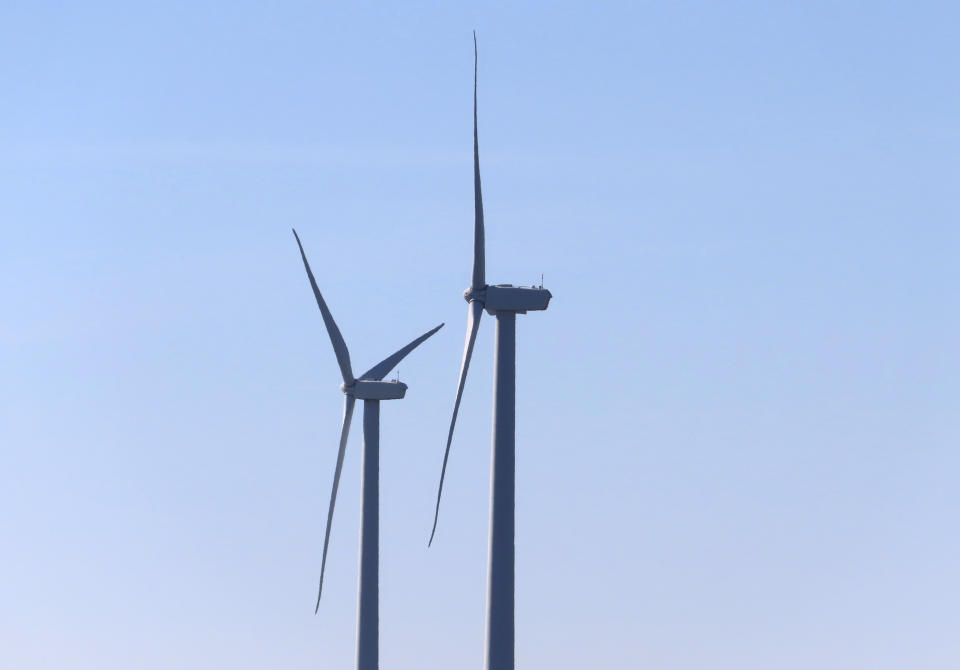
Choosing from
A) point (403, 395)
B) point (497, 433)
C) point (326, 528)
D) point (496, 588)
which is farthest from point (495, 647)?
point (403, 395)

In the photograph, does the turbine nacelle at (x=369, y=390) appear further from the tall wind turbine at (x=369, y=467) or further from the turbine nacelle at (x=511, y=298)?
the turbine nacelle at (x=511, y=298)

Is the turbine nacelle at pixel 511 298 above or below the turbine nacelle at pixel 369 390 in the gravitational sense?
above

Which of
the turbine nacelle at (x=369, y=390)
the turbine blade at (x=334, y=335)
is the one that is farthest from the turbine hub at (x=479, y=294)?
the turbine nacelle at (x=369, y=390)

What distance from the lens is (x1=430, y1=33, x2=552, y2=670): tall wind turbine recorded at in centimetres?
12038

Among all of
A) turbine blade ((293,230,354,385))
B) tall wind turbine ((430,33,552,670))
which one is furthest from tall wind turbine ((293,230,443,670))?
tall wind turbine ((430,33,552,670))

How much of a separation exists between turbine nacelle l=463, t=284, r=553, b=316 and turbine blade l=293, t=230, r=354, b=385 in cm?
1767

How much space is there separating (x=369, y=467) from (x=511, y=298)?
3195 centimetres

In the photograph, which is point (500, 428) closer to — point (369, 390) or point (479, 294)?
point (479, 294)

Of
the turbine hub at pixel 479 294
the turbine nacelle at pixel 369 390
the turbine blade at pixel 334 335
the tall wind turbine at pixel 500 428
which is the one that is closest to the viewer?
the tall wind turbine at pixel 500 428

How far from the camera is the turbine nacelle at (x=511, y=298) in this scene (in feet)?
412

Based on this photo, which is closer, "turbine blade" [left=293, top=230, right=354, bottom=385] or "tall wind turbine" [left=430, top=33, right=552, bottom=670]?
"tall wind turbine" [left=430, top=33, right=552, bottom=670]

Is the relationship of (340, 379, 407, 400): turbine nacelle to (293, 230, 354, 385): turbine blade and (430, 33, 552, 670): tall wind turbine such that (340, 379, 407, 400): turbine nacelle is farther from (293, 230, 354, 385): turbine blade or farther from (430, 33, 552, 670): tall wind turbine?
(430, 33, 552, 670): tall wind turbine

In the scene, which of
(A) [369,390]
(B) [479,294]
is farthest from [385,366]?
(B) [479,294]

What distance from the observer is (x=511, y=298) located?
4948 inches
